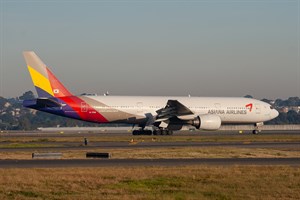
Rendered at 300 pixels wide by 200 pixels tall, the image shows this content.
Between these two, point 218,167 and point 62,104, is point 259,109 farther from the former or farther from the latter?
point 218,167

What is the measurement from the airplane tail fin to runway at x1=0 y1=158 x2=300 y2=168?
31.0 metres

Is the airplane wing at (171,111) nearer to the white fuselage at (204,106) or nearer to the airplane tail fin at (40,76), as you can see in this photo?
the white fuselage at (204,106)

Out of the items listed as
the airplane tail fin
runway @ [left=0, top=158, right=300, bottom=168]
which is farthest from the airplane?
runway @ [left=0, top=158, right=300, bottom=168]

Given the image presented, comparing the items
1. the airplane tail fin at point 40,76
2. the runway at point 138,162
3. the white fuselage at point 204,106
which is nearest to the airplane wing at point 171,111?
the white fuselage at point 204,106

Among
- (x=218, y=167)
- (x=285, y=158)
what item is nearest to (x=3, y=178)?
(x=218, y=167)

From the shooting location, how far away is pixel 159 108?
225 ft

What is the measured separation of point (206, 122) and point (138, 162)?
33.9 meters

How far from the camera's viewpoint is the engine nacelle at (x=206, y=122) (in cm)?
6656

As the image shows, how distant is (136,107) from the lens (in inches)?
2653

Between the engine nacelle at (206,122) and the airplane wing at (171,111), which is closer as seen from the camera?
the engine nacelle at (206,122)

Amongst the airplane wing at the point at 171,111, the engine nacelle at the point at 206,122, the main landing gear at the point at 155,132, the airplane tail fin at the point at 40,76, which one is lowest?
the main landing gear at the point at 155,132

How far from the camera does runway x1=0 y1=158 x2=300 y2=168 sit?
3169cm

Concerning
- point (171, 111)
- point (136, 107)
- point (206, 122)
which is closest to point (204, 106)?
point (206, 122)

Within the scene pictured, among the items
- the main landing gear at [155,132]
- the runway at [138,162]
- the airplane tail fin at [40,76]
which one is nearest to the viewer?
the runway at [138,162]
